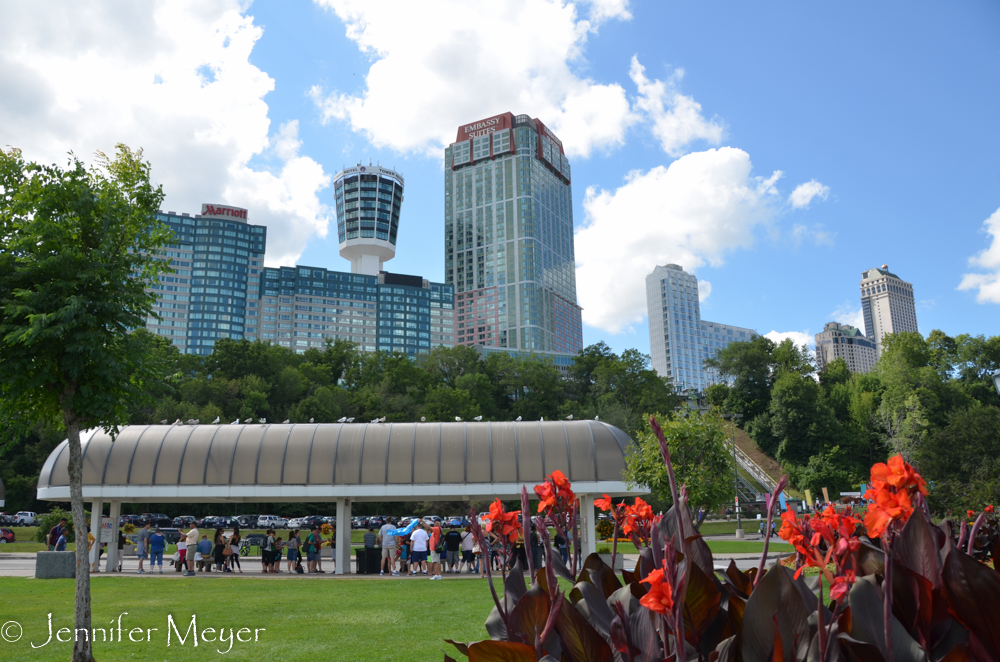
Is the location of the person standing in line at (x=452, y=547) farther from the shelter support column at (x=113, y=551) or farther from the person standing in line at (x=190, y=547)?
the shelter support column at (x=113, y=551)

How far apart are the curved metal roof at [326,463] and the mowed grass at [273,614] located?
467 centimetres

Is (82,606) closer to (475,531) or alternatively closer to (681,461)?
(475,531)

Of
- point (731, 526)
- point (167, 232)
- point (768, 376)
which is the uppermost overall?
point (768, 376)

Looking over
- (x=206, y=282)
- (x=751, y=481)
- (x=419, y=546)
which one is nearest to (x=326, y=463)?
(x=419, y=546)

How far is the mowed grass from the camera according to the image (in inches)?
373

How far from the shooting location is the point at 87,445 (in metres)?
25.4

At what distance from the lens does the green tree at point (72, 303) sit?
9.66m

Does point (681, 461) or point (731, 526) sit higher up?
point (681, 461)

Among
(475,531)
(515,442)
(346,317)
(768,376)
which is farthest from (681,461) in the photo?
(346,317)

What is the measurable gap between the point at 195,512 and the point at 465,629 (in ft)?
206

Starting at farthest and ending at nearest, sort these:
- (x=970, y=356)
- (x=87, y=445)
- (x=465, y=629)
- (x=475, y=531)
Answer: (x=970, y=356)
(x=87, y=445)
(x=465, y=629)
(x=475, y=531)

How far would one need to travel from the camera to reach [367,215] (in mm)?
179750
